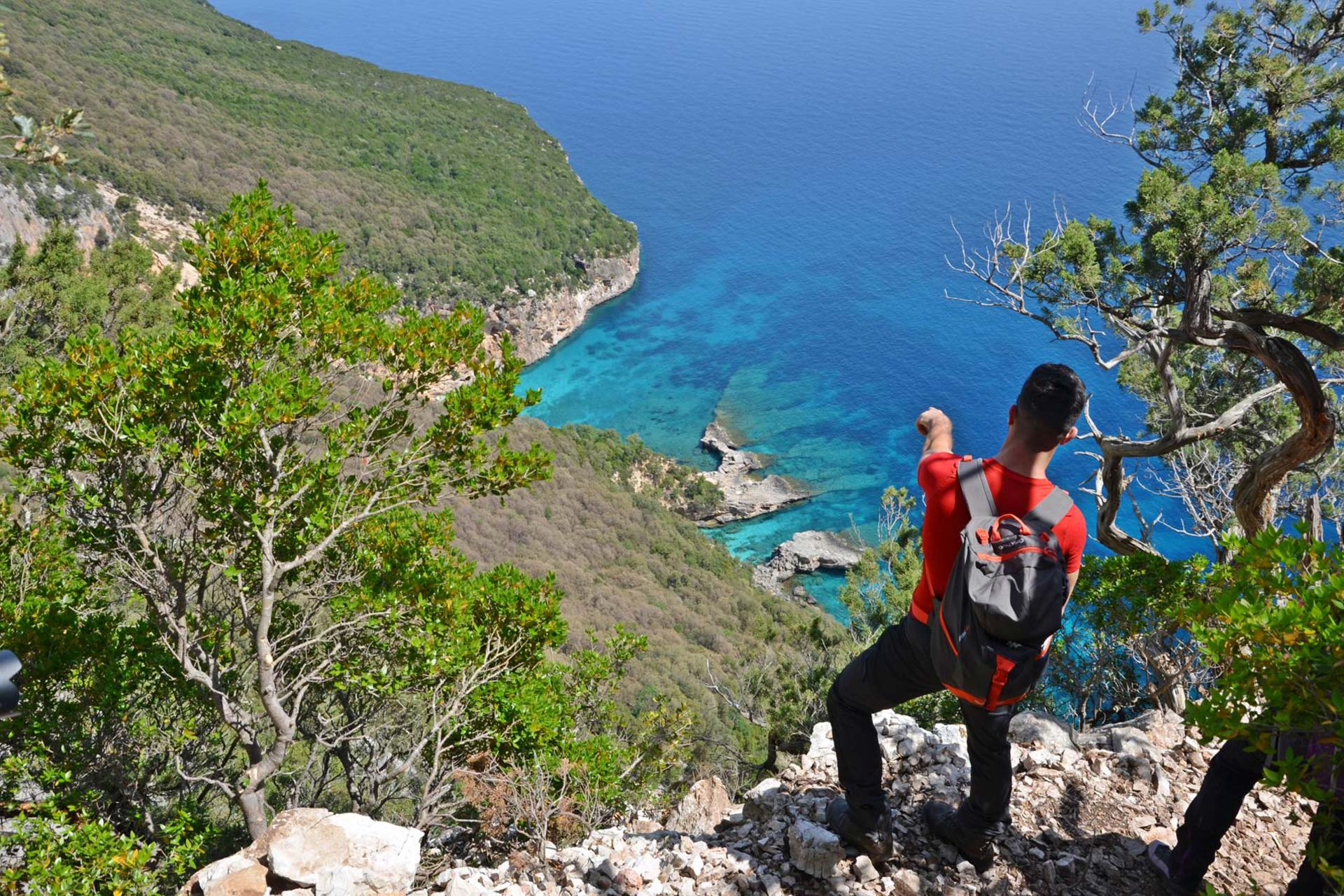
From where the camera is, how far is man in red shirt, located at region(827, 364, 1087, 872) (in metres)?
2.73

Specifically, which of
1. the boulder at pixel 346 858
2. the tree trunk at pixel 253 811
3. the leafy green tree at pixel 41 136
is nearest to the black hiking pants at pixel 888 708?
the boulder at pixel 346 858

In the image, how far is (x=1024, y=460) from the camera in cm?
276

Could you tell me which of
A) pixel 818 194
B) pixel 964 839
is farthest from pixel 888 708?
pixel 818 194

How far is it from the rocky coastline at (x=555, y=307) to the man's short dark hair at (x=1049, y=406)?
153 ft

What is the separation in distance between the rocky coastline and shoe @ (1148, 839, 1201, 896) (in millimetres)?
46441

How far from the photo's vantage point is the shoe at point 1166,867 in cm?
310

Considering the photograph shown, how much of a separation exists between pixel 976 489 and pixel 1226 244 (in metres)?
4.52

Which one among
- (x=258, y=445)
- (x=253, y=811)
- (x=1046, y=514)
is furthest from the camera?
(x=258, y=445)

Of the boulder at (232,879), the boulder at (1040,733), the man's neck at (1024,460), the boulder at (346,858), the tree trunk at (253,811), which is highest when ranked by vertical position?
the man's neck at (1024,460)

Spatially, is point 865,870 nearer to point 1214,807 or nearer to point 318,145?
point 1214,807

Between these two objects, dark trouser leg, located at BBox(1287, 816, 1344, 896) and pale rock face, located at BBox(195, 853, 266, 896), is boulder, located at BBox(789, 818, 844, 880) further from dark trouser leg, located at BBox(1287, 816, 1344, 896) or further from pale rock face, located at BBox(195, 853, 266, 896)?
pale rock face, located at BBox(195, 853, 266, 896)

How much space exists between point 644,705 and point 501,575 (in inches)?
406

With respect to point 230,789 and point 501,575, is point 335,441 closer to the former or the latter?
point 501,575

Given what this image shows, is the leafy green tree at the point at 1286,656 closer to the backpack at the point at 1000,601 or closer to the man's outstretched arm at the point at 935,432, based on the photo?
the backpack at the point at 1000,601
